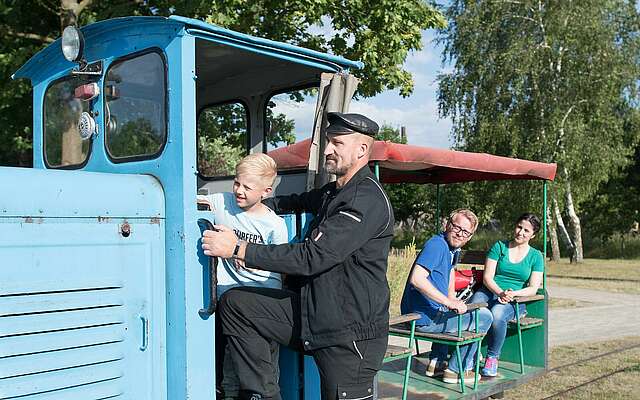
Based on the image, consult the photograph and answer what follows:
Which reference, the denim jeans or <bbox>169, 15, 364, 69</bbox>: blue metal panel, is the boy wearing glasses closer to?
the denim jeans

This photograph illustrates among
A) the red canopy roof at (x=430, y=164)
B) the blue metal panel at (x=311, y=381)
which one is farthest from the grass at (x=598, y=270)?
the blue metal panel at (x=311, y=381)

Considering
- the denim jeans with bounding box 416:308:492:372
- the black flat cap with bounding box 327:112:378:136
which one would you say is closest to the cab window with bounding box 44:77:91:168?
the black flat cap with bounding box 327:112:378:136

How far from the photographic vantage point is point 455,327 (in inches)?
219

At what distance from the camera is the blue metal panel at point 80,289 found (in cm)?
263

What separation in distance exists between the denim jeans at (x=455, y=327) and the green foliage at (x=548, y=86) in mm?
16530

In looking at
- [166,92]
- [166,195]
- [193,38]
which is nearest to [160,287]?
[166,195]

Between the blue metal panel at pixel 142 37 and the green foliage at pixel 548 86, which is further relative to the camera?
the green foliage at pixel 548 86

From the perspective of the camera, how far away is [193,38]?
306 centimetres

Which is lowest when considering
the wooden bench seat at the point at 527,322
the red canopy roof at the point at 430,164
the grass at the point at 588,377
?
the grass at the point at 588,377

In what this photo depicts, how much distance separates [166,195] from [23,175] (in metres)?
0.61

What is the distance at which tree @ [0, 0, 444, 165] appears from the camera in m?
9.32

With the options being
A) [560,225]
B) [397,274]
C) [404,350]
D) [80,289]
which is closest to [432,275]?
[404,350]

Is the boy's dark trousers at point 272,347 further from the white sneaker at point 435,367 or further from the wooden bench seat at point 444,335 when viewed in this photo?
the white sneaker at point 435,367

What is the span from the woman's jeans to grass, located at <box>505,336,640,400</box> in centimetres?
49
